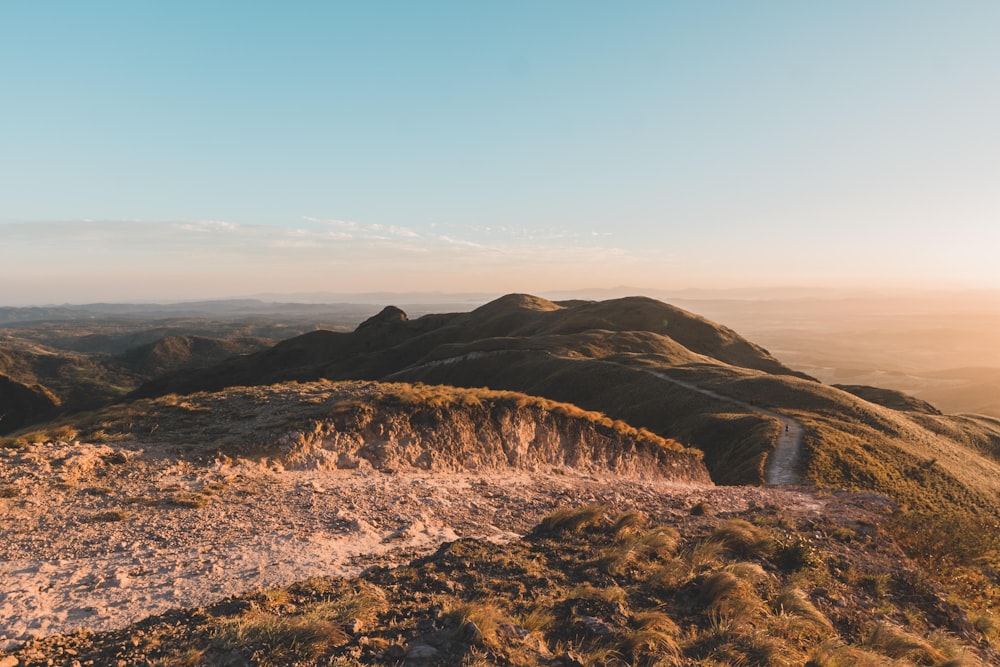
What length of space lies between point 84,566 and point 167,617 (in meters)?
2.92

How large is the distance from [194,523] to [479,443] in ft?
36.8

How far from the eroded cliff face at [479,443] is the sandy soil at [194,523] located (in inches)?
40.0

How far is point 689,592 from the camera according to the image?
973 cm

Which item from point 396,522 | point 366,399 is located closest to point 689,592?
point 396,522

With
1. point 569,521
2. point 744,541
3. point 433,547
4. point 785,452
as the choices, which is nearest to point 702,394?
point 785,452

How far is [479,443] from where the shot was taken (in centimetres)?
2017

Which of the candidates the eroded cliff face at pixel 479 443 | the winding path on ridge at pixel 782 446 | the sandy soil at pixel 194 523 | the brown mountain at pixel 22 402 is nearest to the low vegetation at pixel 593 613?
the sandy soil at pixel 194 523

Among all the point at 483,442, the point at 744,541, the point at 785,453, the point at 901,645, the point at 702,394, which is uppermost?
the point at 483,442

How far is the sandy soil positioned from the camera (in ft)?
25.8

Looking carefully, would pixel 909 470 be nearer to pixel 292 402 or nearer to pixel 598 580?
pixel 598 580

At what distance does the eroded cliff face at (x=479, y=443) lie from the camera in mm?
16781

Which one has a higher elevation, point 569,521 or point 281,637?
point 281,637

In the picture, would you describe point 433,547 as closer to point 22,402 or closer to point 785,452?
point 785,452

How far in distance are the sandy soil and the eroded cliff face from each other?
1.02 meters
